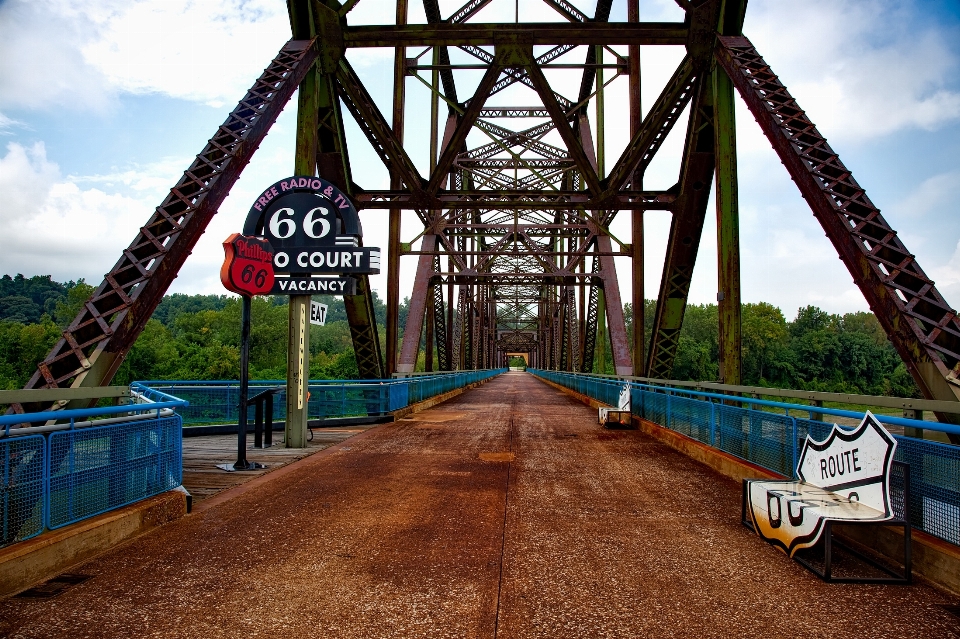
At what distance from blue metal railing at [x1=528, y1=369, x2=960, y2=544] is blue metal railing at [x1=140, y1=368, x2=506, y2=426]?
6.39 metres

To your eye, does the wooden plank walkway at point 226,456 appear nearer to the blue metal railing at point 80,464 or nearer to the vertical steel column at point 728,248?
the blue metal railing at point 80,464

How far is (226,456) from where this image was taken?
905 cm

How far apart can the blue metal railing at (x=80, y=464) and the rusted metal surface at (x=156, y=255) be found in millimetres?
788

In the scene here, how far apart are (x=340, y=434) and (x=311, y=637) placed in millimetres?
8868

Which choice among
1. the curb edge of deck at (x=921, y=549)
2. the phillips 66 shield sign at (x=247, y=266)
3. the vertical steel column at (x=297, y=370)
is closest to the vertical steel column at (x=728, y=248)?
the curb edge of deck at (x=921, y=549)

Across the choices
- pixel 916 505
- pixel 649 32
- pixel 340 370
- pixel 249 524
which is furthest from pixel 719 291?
pixel 340 370

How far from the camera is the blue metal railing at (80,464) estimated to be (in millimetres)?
4055

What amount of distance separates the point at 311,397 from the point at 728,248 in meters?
9.39

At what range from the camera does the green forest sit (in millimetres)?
63969

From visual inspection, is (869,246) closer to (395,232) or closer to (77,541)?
(77,541)

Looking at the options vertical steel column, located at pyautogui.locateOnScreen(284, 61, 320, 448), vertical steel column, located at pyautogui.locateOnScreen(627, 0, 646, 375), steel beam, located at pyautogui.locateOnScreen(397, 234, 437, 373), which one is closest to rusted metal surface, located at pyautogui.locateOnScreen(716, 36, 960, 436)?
vertical steel column, located at pyautogui.locateOnScreen(627, 0, 646, 375)

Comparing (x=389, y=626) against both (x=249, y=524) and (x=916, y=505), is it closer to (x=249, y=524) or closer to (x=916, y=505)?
(x=249, y=524)

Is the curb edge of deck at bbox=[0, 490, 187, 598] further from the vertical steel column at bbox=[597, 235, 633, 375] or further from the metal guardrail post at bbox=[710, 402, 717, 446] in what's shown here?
the vertical steel column at bbox=[597, 235, 633, 375]

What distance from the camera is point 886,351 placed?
8888cm
